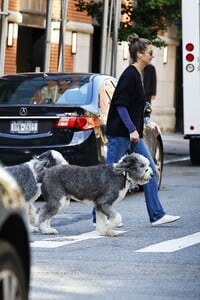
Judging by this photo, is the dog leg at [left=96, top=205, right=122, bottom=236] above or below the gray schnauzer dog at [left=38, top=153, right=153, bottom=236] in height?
below

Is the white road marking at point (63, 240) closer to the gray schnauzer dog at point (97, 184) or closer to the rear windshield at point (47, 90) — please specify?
the gray schnauzer dog at point (97, 184)

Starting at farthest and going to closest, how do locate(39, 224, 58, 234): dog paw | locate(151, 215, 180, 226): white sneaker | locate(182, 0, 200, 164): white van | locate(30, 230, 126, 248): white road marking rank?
locate(182, 0, 200, 164): white van → locate(151, 215, 180, 226): white sneaker → locate(39, 224, 58, 234): dog paw → locate(30, 230, 126, 248): white road marking

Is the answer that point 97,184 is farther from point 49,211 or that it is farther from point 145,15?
point 145,15

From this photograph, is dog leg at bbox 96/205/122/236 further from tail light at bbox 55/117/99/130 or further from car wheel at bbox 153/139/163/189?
car wheel at bbox 153/139/163/189

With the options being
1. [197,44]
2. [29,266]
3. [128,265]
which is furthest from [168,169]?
[29,266]

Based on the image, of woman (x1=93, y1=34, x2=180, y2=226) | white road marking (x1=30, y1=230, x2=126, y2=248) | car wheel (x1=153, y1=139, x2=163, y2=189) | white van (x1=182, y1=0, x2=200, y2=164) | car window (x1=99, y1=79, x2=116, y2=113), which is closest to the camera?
white road marking (x1=30, y1=230, x2=126, y2=248)

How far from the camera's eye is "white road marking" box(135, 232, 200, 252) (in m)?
10.1

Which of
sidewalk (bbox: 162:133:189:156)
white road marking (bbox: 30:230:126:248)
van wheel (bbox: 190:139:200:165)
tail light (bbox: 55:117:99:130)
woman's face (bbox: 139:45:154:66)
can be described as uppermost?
woman's face (bbox: 139:45:154:66)

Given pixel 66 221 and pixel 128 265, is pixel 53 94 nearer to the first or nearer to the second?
pixel 66 221

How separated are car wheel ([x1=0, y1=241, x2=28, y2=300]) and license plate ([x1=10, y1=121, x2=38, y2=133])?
334 inches

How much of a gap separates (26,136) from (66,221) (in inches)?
65.9

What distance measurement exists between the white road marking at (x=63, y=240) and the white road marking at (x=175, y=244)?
28.7 inches

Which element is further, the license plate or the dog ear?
the license plate

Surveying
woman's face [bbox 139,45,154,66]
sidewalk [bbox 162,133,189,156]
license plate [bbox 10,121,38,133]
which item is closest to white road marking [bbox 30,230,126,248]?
woman's face [bbox 139,45,154,66]
